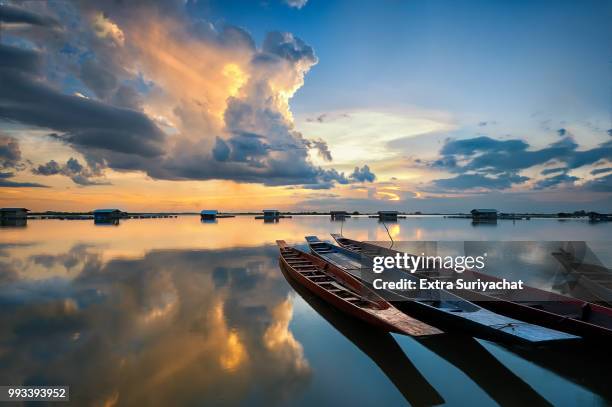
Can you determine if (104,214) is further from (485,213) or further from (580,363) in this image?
(485,213)

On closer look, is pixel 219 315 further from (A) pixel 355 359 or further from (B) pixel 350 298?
(A) pixel 355 359

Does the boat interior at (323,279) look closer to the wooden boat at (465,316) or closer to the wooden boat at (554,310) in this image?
the wooden boat at (465,316)

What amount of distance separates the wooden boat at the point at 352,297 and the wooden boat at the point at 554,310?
363cm

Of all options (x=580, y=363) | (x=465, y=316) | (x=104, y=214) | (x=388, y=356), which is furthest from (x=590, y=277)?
(x=104, y=214)

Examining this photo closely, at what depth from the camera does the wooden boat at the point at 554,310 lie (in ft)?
24.7

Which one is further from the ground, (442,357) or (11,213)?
(11,213)

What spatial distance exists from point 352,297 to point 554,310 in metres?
5.76

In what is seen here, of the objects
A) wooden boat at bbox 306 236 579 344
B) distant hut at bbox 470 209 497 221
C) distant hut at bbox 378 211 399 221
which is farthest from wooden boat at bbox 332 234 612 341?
distant hut at bbox 470 209 497 221

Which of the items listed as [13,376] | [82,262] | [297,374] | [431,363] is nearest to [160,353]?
[13,376]

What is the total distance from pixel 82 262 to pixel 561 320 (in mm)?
24521

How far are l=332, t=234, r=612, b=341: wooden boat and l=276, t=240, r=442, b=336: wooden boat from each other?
3.63 m

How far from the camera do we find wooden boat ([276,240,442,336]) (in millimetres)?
7242

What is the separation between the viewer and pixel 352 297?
1062cm

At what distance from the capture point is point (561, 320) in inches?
313
